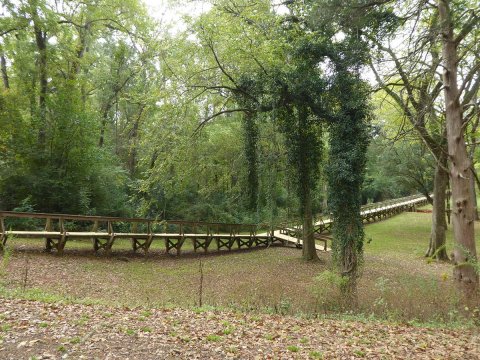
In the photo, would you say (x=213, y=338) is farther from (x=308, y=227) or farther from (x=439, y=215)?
(x=439, y=215)

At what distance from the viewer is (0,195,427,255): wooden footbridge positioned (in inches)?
460

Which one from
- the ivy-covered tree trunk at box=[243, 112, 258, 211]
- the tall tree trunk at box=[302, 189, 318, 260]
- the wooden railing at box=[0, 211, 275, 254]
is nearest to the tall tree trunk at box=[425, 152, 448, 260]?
the tall tree trunk at box=[302, 189, 318, 260]

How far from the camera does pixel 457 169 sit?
7.75 m

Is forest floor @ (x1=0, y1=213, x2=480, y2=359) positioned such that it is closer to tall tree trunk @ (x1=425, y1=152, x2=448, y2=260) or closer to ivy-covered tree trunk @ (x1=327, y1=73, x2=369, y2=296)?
ivy-covered tree trunk @ (x1=327, y1=73, x2=369, y2=296)

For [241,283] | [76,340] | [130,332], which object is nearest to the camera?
[76,340]

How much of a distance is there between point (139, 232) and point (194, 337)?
581 inches

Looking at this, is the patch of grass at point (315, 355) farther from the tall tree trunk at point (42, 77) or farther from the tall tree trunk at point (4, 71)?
the tall tree trunk at point (4, 71)

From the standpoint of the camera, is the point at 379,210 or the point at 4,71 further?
→ the point at 379,210

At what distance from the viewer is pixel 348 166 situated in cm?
991

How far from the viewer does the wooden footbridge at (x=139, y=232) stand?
38.3ft

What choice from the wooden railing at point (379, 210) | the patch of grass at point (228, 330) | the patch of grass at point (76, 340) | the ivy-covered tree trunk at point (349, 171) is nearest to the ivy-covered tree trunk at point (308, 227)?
the ivy-covered tree trunk at point (349, 171)

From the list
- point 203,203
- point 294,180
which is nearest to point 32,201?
point 203,203

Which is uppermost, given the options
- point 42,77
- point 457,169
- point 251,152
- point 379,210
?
point 42,77

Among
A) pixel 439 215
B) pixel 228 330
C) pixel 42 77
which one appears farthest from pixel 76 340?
pixel 42 77
